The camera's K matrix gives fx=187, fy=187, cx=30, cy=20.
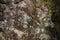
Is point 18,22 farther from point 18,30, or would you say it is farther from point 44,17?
point 44,17

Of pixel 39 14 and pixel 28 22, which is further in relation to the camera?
pixel 39 14

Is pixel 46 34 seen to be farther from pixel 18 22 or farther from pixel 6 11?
pixel 6 11

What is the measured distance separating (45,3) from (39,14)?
0.86 ft

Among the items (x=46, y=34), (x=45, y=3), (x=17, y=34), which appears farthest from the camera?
(x=45, y=3)

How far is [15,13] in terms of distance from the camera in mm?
3129

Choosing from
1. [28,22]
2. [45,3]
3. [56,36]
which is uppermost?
[45,3]

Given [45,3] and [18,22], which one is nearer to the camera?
[18,22]

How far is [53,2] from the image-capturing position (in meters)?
3.46

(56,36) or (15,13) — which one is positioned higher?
(15,13)

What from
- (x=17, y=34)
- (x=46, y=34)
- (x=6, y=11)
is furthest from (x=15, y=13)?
(x=46, y=34)

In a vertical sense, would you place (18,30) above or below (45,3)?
below

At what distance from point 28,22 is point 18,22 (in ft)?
0.57

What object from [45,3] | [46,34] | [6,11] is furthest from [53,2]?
[6,11]

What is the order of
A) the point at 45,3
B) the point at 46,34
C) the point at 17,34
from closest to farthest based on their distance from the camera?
the point at 17,34, the point at 46,34, the point at 45,3
